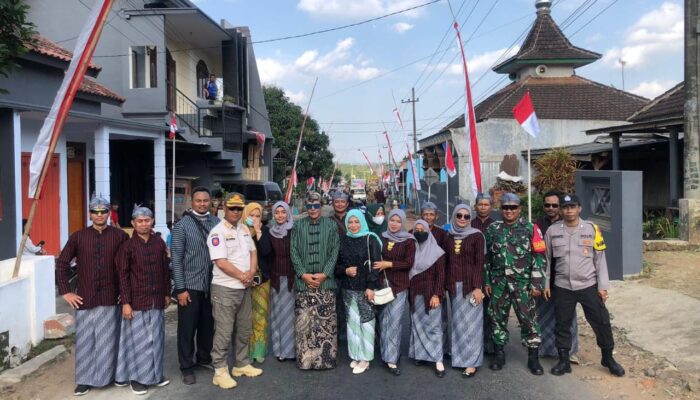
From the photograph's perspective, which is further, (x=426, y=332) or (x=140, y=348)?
(x=426, y=332)

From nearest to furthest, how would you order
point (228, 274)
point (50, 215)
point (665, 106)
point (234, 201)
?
point (228, 274), point (234, 201), point (50, 215), point (665, 106)

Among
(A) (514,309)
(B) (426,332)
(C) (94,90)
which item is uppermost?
(C) (94,90)

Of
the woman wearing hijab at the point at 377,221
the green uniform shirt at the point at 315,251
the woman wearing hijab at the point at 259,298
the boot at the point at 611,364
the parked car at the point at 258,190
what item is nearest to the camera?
the boot at the point at 611,364

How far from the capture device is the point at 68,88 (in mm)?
5258

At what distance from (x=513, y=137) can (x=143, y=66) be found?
1324cm

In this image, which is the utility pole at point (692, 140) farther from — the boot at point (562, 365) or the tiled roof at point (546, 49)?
the tiled roof at point (546, 49)

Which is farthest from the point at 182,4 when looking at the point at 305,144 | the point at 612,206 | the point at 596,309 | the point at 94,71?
the point at 305,144

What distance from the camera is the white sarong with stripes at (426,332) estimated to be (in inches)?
202

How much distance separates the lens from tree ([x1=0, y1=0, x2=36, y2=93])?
15.9ft

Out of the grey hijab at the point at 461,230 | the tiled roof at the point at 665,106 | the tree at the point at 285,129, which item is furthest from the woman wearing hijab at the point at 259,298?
the tree at the point at 285,129

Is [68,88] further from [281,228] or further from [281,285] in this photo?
[281,285]

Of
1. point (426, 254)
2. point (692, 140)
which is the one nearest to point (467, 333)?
point (426, 254)

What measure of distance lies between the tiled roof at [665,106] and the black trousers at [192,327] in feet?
39.6

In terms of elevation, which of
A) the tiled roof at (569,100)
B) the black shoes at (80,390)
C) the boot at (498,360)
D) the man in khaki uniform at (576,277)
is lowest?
the black shoes at (80,390)
